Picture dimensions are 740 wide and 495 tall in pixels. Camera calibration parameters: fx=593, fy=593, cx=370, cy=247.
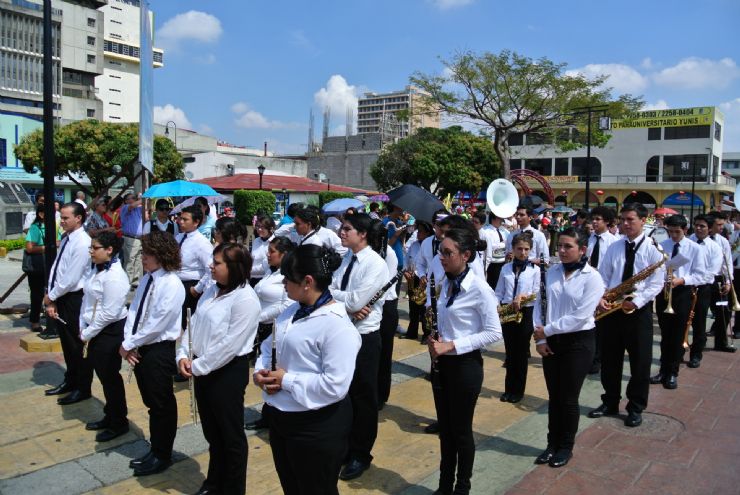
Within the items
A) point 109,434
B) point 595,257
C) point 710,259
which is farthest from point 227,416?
point 710,259

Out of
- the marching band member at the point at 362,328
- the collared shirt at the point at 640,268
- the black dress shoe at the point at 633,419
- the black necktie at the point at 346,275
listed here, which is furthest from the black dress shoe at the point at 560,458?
the black necktie at the point at 346,275

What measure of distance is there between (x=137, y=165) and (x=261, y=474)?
8522 mm

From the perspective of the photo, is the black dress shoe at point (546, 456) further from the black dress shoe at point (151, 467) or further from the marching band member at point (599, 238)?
the black dress shoe at point (151, 467)

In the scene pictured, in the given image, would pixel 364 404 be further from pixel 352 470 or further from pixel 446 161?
pixel 446 161

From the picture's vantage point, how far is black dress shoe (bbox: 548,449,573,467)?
15.3 ft

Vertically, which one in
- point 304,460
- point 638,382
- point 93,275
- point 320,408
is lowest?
point 638,382

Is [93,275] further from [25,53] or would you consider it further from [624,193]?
[25,53]

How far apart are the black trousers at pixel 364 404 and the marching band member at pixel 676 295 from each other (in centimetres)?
407

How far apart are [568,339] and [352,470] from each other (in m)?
1.97

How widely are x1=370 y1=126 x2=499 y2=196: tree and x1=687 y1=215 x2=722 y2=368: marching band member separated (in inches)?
1535

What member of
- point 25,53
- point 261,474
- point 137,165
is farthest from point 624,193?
point 25,53

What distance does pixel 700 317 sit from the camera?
7.60 m

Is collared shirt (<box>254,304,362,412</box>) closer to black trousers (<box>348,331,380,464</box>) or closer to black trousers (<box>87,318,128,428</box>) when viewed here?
black trousers (<box>348,331,380,464</box>)

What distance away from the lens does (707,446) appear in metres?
5.13
